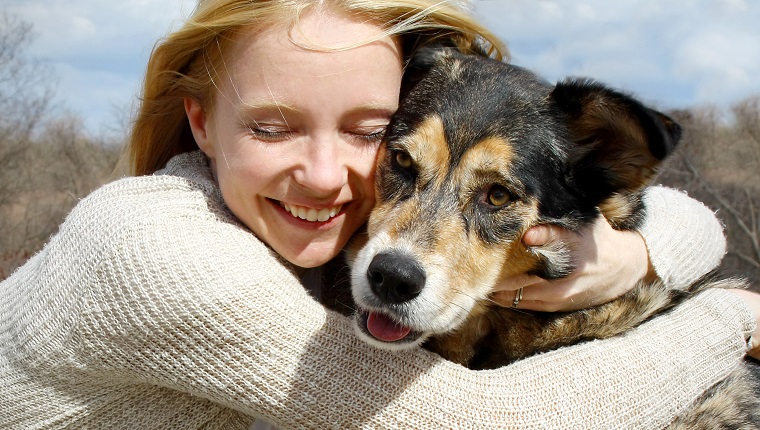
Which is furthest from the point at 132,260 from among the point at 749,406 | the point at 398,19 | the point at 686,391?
the point at 749,406

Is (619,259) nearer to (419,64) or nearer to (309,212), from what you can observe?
(419,64)

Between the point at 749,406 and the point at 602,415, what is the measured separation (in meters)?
1.19

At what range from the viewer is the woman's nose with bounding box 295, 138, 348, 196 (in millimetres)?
2613

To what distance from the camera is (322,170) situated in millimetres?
2609

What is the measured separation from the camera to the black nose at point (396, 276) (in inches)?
95.5

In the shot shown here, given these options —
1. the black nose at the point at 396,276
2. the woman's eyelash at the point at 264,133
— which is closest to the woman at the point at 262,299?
the woman's eyelash at the point at 264,133

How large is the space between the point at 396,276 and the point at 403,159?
653mm

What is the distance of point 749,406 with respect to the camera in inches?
125

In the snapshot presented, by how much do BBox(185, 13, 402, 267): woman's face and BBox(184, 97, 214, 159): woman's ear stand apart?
0.15 meters

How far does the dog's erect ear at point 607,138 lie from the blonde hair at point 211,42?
2.20 feet

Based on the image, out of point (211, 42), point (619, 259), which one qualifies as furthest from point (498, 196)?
point (211, 42)

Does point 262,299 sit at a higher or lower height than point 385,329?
higher

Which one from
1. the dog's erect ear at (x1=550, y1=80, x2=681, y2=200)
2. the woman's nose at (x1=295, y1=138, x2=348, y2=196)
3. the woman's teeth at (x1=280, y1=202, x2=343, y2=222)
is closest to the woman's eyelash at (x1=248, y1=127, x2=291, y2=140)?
the woman's nose at (x1=295, y1=138, x2=348, y2=196)

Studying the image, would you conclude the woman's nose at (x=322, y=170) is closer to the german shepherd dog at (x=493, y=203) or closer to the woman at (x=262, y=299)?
the woman at (x=262, y=299)
